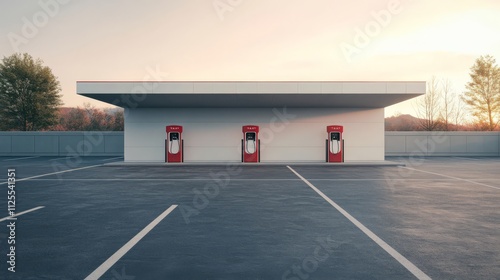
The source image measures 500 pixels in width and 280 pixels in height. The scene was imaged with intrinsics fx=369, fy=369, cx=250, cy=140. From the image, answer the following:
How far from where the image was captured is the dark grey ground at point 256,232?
4.28 meters

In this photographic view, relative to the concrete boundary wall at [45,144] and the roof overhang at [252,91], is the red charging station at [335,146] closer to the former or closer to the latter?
the roof overhang at [252,91]

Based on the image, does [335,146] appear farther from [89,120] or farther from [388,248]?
[89,120]

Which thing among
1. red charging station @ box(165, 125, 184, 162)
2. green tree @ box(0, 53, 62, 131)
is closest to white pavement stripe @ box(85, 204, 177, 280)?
red charging station @ box(165, 125, 184, 162)

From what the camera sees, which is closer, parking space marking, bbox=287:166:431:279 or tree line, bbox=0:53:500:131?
parking space marking, bbox=287:166:431:279

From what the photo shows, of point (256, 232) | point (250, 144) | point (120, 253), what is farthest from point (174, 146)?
point (120, 253)

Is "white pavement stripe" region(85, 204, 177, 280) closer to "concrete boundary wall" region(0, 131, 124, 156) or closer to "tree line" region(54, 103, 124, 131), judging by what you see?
"concrete boundary wall" region(0, 131, 124, 156)

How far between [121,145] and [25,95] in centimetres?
2154

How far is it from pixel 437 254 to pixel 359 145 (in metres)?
17.2

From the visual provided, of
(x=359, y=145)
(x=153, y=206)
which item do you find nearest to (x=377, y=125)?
(x=359, y=145)

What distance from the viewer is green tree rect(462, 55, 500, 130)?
4503cm

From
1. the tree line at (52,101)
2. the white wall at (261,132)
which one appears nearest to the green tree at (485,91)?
the tree line at (52,101)

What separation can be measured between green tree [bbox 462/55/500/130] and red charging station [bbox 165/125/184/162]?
40.9 meters

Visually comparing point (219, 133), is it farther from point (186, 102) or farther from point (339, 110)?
point (339, 110)

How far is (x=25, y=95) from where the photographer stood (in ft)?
144
